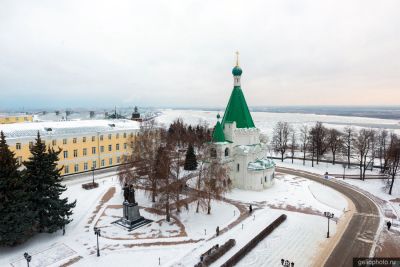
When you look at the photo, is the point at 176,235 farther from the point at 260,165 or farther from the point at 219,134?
the point at 260,165

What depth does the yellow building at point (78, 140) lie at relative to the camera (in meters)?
38.7

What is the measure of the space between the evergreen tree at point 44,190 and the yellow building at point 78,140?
55.5ft

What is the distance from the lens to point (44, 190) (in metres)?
22.9

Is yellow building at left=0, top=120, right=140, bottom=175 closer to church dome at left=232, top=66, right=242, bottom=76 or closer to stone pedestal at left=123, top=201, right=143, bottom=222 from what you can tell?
stone pedestal at left=123, top=201, right=143, bottom=222

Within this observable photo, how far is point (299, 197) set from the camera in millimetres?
35062

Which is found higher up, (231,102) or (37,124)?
(231,102)

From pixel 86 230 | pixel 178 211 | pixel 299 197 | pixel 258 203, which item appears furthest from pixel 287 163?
pixel 86 230

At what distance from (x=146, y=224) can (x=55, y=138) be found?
24092 mm

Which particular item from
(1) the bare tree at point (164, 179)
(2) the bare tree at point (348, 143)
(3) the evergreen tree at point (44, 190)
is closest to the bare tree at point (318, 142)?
(2) the bare tree at point (348, 143)

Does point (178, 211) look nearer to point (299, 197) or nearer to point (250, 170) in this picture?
point (250, 170)

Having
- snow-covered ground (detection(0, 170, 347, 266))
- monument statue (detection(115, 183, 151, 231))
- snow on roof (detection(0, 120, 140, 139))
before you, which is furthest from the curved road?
snow on roof (detection(0, 120, 140, 139))

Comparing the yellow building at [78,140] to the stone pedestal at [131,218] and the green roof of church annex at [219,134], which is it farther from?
the stone pedestal at [131,218]

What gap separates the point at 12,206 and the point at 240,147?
26.1 m

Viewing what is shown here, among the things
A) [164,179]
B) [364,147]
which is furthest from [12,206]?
[364,147]
